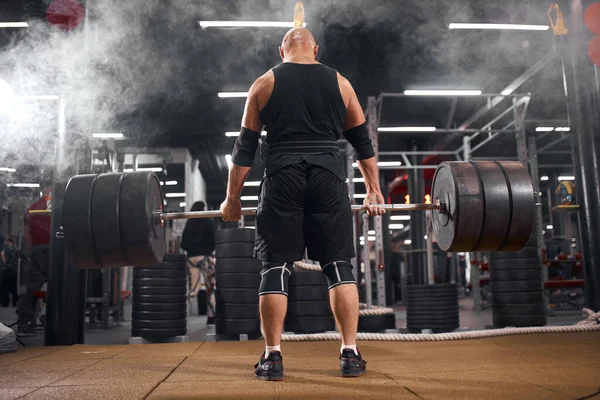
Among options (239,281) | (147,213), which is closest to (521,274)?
(239,281)

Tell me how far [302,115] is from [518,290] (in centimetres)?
275

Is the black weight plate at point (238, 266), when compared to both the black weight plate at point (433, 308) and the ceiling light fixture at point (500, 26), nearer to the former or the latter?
the black weight plate at point (433, 308)

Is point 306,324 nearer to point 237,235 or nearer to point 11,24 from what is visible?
point 237,235

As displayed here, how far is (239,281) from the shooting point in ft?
11.8

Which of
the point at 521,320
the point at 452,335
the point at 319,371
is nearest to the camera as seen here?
the point at 319,371

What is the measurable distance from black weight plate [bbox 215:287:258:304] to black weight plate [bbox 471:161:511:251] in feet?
6.65

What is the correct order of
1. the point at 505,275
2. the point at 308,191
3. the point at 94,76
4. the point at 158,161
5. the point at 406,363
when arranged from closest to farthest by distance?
the point at 308,191 → the point at 406,363 → the point at 94,76 → the point at 505,275 → the point at 158,161

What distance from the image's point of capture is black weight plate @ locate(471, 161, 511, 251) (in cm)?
187

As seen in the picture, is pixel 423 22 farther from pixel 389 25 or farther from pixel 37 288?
pixel 37 288

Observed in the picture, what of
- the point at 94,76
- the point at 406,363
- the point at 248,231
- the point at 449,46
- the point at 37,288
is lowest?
the point at 406,363

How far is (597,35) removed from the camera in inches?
156

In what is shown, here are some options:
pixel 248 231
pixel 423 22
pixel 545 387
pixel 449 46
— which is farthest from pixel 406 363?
pixel 449 46

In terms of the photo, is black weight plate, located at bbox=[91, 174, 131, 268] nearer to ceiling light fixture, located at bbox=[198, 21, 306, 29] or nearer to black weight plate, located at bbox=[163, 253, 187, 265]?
black weight plate, located at bbox=[163, 253, 187, 265]

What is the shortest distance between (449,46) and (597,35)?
2.15 meters
